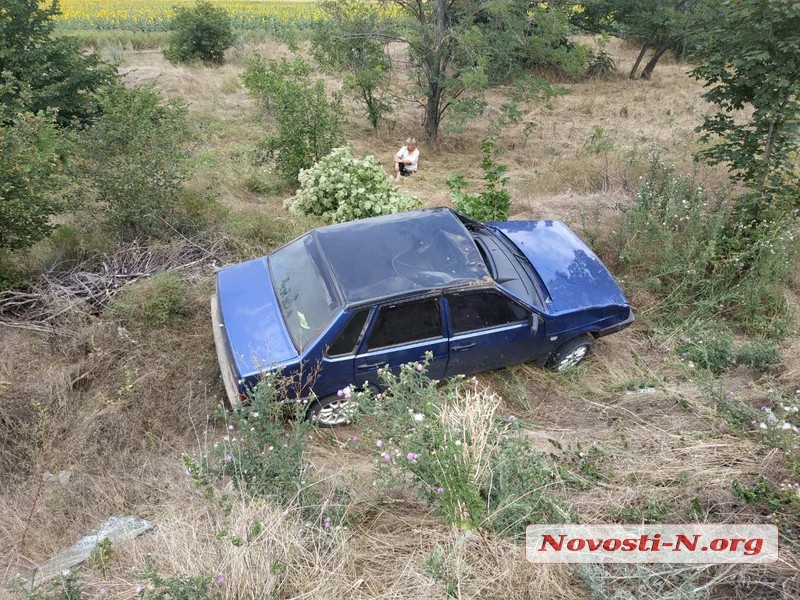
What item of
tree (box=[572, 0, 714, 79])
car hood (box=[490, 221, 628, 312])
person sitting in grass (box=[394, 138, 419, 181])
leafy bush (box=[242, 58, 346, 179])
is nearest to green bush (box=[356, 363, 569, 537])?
car hood (box=[490, 221, 628, 312])

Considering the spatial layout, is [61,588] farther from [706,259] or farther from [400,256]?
[706,259]

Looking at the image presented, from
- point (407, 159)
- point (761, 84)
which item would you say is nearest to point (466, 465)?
point (761, 84)

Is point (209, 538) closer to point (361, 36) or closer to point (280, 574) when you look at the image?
point (280, 574)

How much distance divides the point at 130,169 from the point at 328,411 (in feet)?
13.1

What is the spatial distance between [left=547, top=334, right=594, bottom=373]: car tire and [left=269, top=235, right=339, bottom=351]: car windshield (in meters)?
2.45

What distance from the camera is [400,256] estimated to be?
457 centimetres

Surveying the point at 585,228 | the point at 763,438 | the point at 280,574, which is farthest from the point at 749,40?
the point at 280,574

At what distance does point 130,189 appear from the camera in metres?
6.16

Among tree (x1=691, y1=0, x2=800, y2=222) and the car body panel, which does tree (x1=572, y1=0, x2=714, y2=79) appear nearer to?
tree (x1=691, y1=0, x2=800, y2=222)

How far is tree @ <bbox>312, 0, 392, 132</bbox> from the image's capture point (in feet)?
39.2

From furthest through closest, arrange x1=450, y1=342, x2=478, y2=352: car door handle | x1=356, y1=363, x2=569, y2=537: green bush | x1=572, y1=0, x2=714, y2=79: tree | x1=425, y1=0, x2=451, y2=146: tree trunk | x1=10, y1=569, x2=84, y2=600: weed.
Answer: x1=572, y1=0, x2=714, y2=79: tree
x1=425, y1=0, x2=451, y2=146: tree trunk
x1=450, y1=342, x2=478, y2=352: car door handle
x1=356, y1=363, x2=569, y2=537: green bush
x1=10, y1=569, x2=84, y2=600: weed

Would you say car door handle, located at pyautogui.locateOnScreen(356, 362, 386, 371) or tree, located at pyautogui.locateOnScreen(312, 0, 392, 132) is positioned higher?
tree, located at pyautogui.locateOnScreen(312, 0, 392, 132)

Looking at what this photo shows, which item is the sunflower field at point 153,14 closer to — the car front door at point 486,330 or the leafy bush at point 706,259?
the leafy bush at point 706,259

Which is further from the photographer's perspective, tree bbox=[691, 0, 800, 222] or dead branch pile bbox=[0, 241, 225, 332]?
tree bbox=[691, 0, 800, 222]
